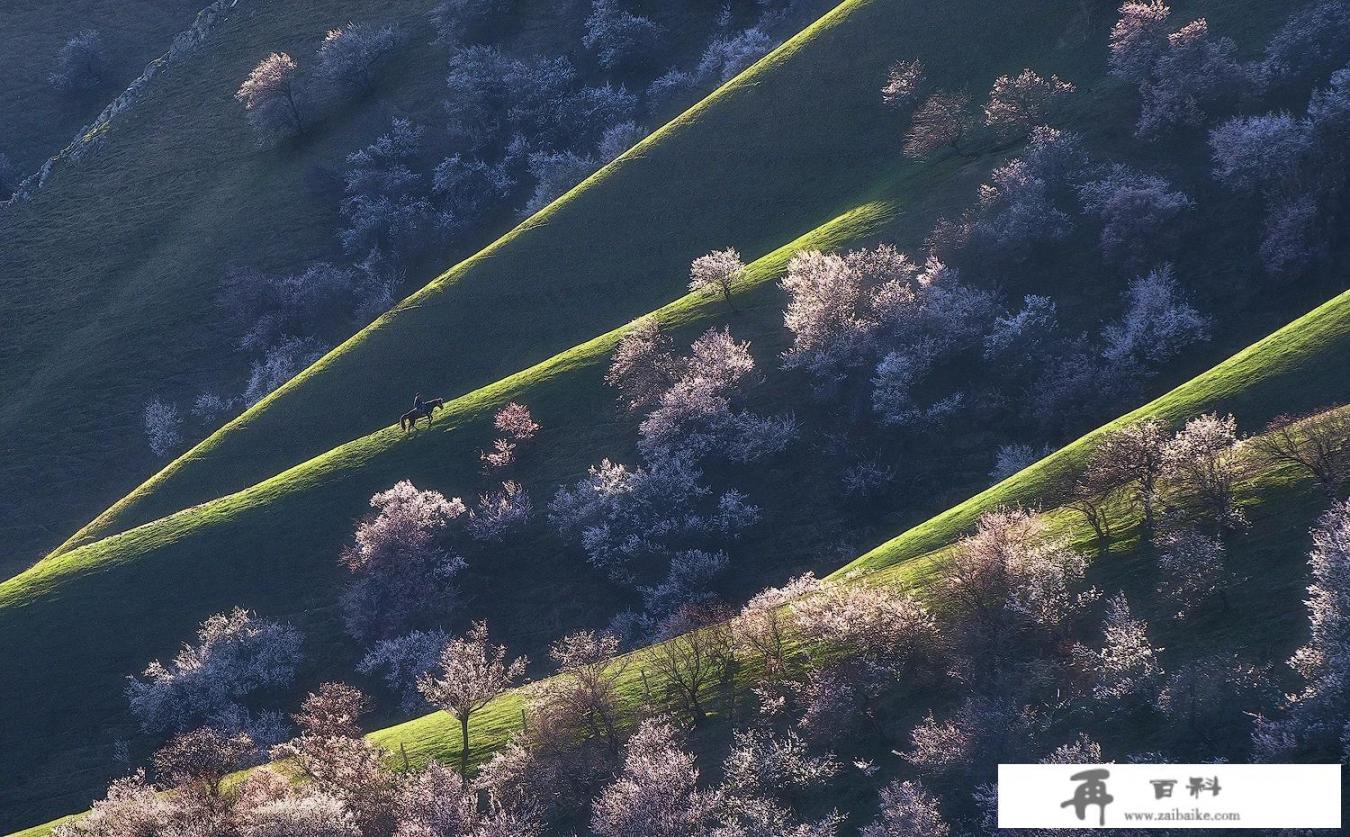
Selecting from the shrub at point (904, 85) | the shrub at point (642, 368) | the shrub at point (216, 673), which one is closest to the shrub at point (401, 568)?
the shrub at point (216, 673)

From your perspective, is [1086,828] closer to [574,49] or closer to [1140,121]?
[1140,121]

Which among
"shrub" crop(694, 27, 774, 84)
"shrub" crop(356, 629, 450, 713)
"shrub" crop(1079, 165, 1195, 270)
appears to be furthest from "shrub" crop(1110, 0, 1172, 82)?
"shrub" crop(356, 629, 450, 713)

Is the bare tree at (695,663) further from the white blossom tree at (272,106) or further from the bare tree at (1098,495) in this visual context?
the white blossom tree at (272,106)

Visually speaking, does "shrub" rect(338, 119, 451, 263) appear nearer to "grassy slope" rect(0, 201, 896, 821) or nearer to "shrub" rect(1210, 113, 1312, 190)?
"grassy slope" rect(0, 201, 896, 821)

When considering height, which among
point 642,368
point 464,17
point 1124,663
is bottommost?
point 1124,663

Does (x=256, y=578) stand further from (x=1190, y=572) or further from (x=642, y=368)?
(x=1190, y=572)

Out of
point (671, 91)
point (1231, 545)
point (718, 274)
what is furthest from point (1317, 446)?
point (671, 91)

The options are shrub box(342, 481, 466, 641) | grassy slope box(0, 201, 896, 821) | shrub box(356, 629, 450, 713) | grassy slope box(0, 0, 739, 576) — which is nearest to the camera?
shrub box(356, 629, 450, 713)
